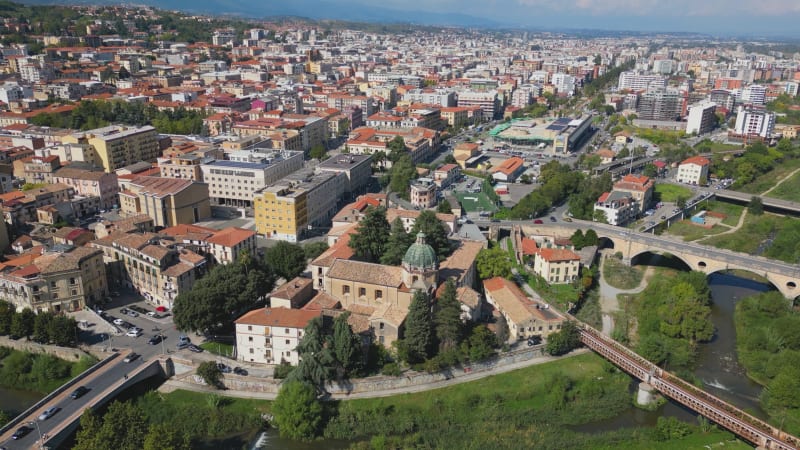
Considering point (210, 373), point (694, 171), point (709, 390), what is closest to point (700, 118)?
point (694, 171)

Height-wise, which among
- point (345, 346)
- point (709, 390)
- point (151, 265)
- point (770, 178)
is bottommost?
point (709, 390)

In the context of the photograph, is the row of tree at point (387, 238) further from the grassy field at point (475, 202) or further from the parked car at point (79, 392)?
the parked car at point (79, 392)

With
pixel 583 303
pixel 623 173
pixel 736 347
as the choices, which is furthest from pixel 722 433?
pixel 623 173

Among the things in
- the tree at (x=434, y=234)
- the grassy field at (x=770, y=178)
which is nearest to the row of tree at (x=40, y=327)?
the tree at (x=434, y=234)

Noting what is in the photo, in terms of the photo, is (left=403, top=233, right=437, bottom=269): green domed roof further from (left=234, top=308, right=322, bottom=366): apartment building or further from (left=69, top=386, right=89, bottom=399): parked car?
(left=69, top=386, right=89, bottom=399): parked car

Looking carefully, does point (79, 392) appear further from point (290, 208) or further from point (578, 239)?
point (578, 239)

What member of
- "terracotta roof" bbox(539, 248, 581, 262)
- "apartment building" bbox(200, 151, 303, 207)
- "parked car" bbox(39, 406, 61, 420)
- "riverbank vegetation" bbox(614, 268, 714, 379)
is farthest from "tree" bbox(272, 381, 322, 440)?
"apartment building" bbox(200, 151, 303, 207)

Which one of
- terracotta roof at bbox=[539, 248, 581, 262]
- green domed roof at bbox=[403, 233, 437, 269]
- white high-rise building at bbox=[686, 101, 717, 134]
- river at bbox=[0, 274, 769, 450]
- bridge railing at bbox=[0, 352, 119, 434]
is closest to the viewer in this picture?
bridge railing at bbox=[0, 352, 119, 434]

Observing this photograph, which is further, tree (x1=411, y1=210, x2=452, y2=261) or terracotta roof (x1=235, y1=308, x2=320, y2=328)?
tree (x1=411, y1=210, x2=452, y2=261)
